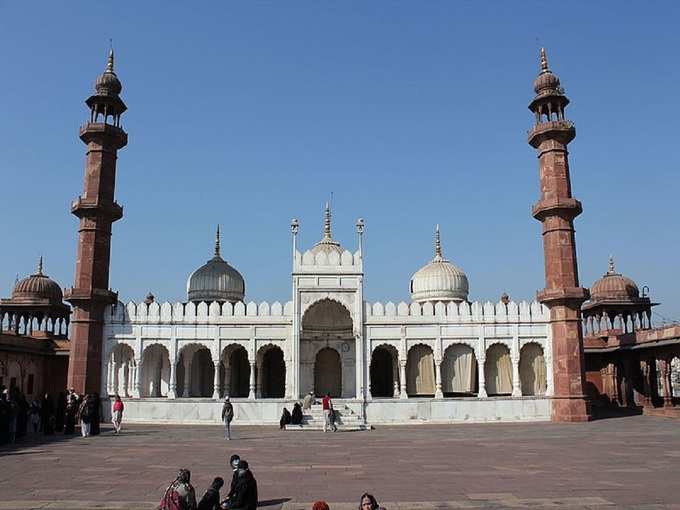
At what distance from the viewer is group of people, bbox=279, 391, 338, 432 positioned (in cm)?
2266

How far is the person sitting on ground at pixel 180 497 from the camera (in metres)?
6.88

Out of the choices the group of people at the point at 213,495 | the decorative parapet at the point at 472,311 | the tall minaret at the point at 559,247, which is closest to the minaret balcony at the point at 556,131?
the tall minaret at the point at 559,247

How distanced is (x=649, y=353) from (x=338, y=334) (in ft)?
52.9

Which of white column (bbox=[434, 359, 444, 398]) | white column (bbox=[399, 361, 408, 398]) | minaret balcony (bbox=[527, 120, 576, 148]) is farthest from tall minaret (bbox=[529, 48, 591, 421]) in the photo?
white column (bbox=[399, 361, 408, 398])

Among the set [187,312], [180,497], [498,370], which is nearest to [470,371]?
[498,370]

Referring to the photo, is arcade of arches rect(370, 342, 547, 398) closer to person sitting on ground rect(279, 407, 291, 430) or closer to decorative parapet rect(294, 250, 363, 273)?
decorative parapet rect(294, 250, 363, 273)

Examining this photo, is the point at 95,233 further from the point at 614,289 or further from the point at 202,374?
the point at 614,289

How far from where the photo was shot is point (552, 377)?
88.6 ft

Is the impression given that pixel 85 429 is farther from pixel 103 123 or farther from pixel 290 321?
pixel 103 123

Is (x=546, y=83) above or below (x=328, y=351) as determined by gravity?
above

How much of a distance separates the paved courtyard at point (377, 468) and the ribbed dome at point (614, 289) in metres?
20.2

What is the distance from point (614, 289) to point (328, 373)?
21160mm

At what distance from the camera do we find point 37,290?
4056 cm

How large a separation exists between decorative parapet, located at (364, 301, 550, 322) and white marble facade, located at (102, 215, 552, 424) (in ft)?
0.15
